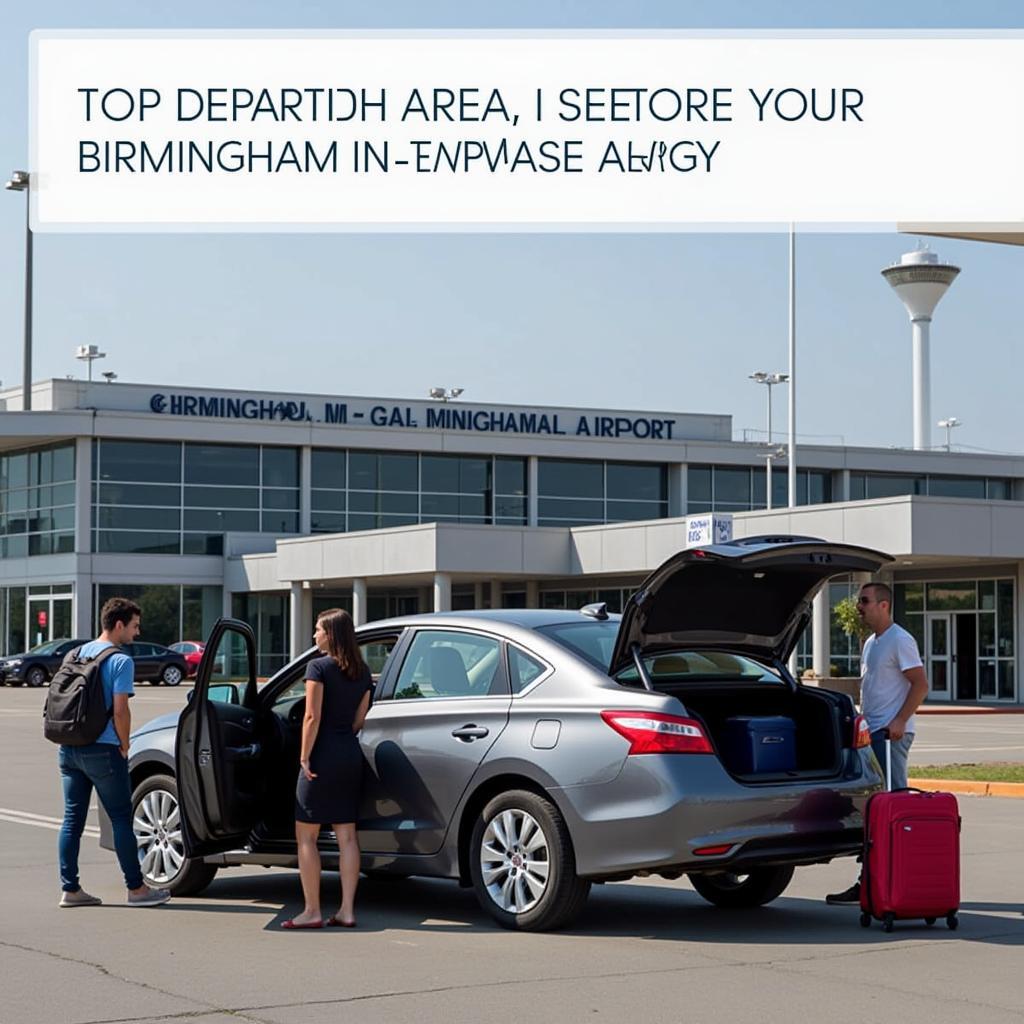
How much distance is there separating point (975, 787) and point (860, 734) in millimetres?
8975

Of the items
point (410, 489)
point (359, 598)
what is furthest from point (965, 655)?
point (410, 489)

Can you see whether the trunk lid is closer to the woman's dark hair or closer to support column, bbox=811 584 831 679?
the woman's dark hair

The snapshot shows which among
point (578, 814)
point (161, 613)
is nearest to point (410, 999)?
point (578, 814)

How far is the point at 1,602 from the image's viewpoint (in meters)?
61.2

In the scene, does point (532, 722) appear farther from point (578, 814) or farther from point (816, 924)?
point (816, 924)

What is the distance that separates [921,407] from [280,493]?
5757 cm

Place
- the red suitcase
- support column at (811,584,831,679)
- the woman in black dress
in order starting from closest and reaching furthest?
the red suitcase, the woman in black dress, support column at (811,584,831,679)

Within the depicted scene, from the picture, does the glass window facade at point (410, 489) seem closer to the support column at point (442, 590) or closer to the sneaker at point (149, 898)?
the support column at point (442, 590)

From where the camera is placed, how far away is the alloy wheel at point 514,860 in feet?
30.5

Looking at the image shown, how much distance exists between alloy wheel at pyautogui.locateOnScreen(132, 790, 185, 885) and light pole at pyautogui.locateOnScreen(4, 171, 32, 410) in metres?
50.3

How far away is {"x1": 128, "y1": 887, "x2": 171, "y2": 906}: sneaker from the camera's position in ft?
34.1

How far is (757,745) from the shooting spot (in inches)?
379

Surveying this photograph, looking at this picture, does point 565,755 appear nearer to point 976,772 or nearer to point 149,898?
point 149,898

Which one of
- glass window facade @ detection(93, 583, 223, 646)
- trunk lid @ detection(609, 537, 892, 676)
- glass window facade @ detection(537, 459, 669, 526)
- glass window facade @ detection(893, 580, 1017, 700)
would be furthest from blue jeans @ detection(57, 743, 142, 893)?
glass window facade @ detection(537, 459, 669, 526)
